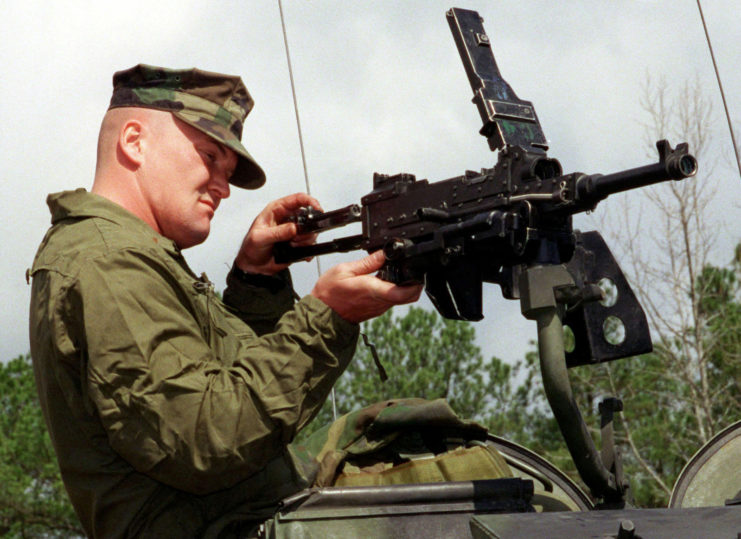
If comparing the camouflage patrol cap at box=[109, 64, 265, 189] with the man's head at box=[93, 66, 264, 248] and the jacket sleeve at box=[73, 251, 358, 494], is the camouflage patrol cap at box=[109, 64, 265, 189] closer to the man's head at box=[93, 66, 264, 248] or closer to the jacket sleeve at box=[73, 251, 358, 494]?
the man's head at box=[93, 66, 264, 248]

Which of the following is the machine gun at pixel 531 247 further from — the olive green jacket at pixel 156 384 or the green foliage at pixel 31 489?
the green foliage at pixel 31 489

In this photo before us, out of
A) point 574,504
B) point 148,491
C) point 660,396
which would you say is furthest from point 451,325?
point 148,491

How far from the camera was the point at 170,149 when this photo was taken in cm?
407

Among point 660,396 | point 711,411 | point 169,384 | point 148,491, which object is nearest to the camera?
point 169,384

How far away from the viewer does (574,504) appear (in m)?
4.82

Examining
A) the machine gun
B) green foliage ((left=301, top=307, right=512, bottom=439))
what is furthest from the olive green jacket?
green foliage ((left=301, top=307, right=512, bottom=439))

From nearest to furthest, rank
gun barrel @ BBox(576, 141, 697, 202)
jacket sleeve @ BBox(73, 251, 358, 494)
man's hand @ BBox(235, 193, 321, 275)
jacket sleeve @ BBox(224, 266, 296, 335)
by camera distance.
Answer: jacket sleeve @ BBox(73, 251, 358, 494), gun barrel @ BBox(576, 141, 697, 202), man's hand @ BBox(235, 193, 321, 275), jacket sleeve @ BBox(224, 266, 296, 335)

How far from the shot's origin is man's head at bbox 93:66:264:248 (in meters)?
4.02

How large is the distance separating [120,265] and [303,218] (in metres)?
1.23

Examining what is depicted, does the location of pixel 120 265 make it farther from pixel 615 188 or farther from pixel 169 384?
pixel 615 188

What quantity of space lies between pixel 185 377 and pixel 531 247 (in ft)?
3.79

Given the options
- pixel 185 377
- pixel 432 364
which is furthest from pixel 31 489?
pixel 185 377

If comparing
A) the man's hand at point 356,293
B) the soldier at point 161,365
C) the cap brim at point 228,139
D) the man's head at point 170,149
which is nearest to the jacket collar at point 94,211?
the soldier at point 161,365

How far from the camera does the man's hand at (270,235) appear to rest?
4602mm
